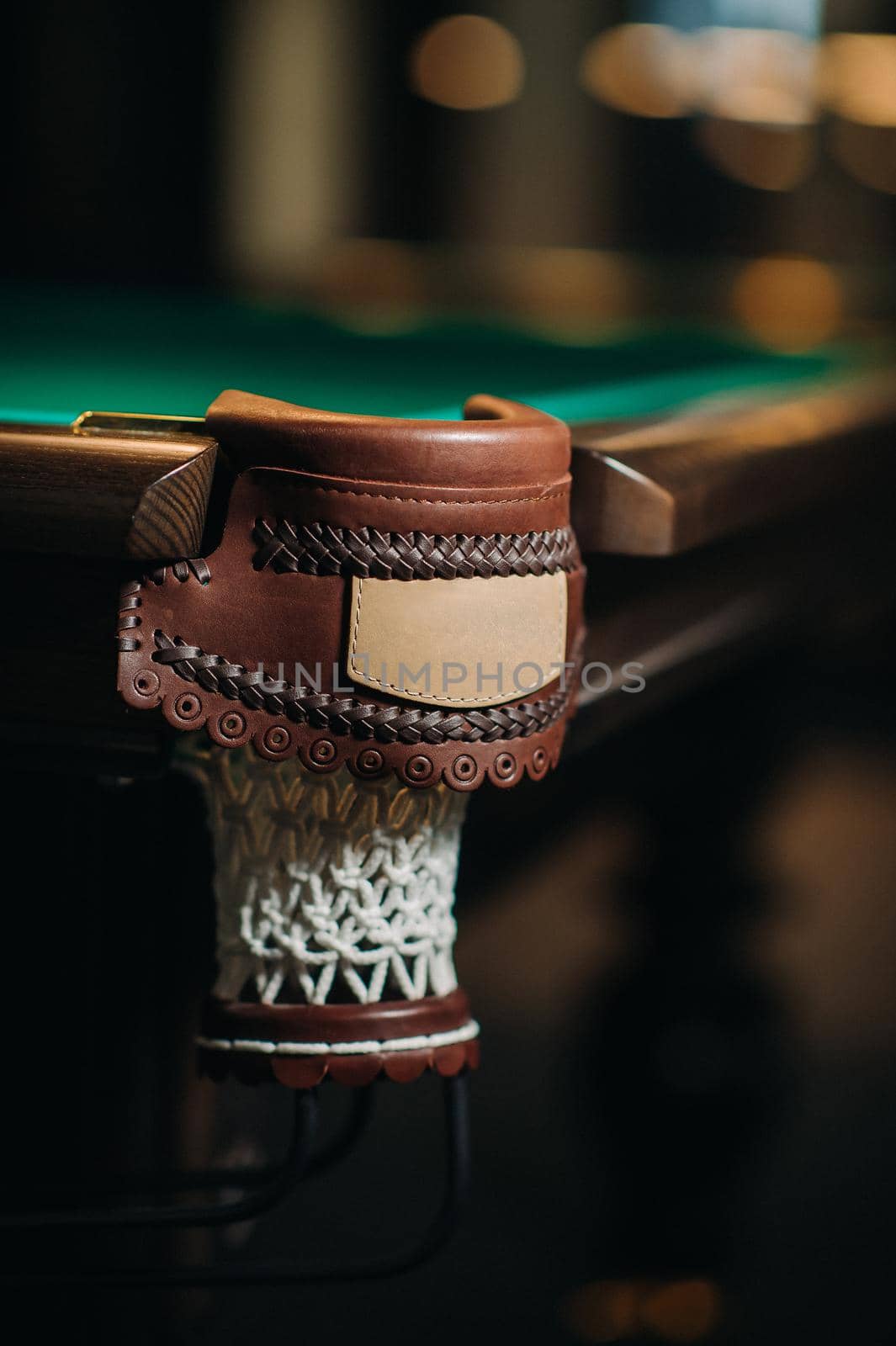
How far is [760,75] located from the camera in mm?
4367

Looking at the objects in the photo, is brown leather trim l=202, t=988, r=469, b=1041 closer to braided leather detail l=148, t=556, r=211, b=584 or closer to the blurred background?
the blurred background

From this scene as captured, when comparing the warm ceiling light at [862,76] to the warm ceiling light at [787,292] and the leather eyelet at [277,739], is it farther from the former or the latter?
the leather eyelet at [277,739]

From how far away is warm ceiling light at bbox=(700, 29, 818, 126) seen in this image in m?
4.36

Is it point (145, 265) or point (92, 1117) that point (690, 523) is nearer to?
point (92, 1117)

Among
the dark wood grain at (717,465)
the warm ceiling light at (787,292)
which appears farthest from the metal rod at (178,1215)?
the warm ceiling light at (787,292)

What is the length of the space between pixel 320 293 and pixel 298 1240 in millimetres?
1990

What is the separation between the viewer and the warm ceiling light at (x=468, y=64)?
449 centimetres

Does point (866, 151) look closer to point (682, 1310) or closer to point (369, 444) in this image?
point (682, 1310)

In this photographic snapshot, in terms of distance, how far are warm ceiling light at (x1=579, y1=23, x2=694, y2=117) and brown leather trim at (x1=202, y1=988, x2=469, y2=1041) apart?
4177 mm

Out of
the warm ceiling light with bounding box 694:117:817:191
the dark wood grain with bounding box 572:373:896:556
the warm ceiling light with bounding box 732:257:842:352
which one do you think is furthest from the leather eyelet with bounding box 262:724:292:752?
the warm ceiling light with bounding box 694:117:817:191

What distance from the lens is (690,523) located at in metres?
0.88

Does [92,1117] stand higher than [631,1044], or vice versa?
[92,1117]

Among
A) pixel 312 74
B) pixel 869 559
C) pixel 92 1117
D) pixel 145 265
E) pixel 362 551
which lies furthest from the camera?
pixel 312 74

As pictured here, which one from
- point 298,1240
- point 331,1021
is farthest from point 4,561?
point 298,1240
